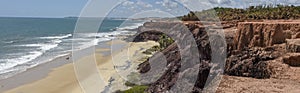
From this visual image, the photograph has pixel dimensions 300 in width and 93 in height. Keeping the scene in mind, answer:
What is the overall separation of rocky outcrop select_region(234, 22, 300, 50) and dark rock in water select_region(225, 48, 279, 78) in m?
1.55

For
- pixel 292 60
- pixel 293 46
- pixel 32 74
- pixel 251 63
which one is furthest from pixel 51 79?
pixel 292 60

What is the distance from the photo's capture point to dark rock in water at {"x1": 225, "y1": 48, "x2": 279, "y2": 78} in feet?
48.8

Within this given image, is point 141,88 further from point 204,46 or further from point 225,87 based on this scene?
point 225,87

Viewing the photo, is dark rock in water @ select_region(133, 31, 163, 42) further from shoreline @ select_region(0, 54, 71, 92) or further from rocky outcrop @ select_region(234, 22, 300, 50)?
rocky outcrop @ select_region(234, 22, 300, 50)

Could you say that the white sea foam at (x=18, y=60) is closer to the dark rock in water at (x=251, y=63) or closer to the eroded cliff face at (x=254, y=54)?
the eroded cliff face at (x=254, y=54)

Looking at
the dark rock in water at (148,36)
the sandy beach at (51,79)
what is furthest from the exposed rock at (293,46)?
the dark rock in water at (148,36)

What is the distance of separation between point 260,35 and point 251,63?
4.28m

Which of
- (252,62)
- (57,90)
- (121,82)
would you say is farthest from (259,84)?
(57,90)

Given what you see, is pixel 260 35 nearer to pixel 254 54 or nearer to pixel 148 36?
pixel 254 54

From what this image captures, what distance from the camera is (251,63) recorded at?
15.5 m

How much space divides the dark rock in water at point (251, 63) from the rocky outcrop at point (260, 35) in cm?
155

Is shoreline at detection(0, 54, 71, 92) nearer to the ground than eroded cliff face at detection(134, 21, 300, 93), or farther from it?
nearer to the ground

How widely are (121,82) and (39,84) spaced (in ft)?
22.2

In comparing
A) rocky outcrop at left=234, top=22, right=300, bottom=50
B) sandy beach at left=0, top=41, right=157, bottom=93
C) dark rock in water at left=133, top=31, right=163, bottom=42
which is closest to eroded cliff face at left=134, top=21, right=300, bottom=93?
rocky outcrop at left=234, top=22, right=300, bottom=50
